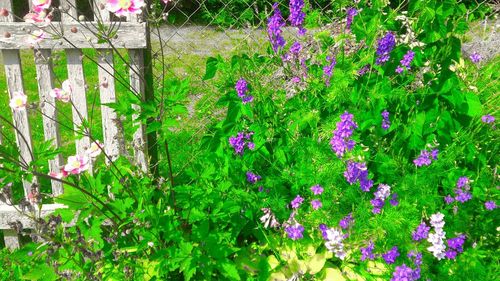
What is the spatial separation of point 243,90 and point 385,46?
685 mm

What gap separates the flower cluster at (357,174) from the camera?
2148 millimetres

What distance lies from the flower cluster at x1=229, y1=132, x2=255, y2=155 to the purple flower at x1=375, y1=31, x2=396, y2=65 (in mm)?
727

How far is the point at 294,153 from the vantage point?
2.57 metres

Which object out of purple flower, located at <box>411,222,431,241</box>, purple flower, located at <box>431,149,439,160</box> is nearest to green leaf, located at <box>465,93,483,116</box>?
purple flower, located at <box>431,149,439,160</box>

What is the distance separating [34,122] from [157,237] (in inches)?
116

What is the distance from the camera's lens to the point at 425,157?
226cm

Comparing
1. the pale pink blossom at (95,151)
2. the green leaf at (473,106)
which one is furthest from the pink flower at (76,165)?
the green leaf at (473,106)

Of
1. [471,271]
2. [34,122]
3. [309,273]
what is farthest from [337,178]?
[34,122]

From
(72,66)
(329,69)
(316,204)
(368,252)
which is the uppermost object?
(329,69)

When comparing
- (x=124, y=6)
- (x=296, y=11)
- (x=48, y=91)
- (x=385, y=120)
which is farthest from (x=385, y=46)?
(x=48, y=91)

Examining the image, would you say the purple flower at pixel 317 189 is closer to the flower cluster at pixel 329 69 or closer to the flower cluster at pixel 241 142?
the flower cluster at pixel 241 142

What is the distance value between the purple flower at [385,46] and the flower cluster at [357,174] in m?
0.55

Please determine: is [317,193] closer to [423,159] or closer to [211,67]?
[423,159]

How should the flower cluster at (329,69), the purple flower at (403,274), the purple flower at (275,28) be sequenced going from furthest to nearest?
the flower cluster at (329,69)
the purple flower at (275,28)
the purple flower at (403,274)
